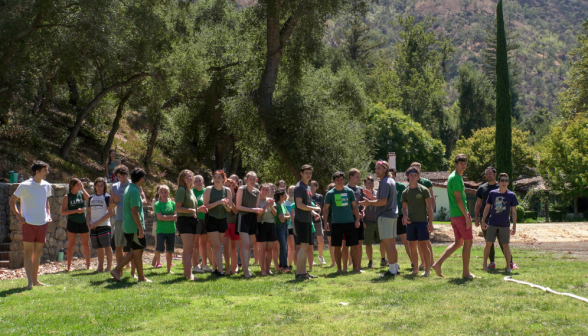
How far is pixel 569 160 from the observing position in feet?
138

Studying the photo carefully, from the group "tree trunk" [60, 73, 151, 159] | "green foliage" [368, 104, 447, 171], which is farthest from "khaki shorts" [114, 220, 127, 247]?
"green foliage" [368, 104, 447, 171]

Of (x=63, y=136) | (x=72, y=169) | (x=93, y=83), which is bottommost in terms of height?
(x=72, y=169)

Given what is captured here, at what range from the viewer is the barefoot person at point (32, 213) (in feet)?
28.0

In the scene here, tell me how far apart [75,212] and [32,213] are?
219 cm

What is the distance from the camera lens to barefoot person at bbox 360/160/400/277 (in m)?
9.13

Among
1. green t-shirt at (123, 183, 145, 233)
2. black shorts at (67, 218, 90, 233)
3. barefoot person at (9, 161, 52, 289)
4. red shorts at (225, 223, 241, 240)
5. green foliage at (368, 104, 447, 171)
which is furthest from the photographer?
green foliage at (368, 104, 447, 171)

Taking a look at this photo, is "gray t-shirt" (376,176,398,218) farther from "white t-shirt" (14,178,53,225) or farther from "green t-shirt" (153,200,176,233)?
"white t-shirt" (14,178,53,225)

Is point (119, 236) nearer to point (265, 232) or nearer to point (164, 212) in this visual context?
point (164, 212)

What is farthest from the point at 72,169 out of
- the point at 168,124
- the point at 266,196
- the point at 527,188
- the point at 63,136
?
the point at 527,188

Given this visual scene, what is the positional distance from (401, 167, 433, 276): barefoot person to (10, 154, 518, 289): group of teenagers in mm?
17

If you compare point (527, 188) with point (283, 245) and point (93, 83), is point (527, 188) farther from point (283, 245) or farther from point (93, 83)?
point (283, 245)

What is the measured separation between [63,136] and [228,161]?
12.6m

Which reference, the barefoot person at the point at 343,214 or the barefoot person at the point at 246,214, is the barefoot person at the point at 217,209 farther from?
the barefoot person at the point at 343,214

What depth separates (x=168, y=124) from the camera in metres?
29.9
